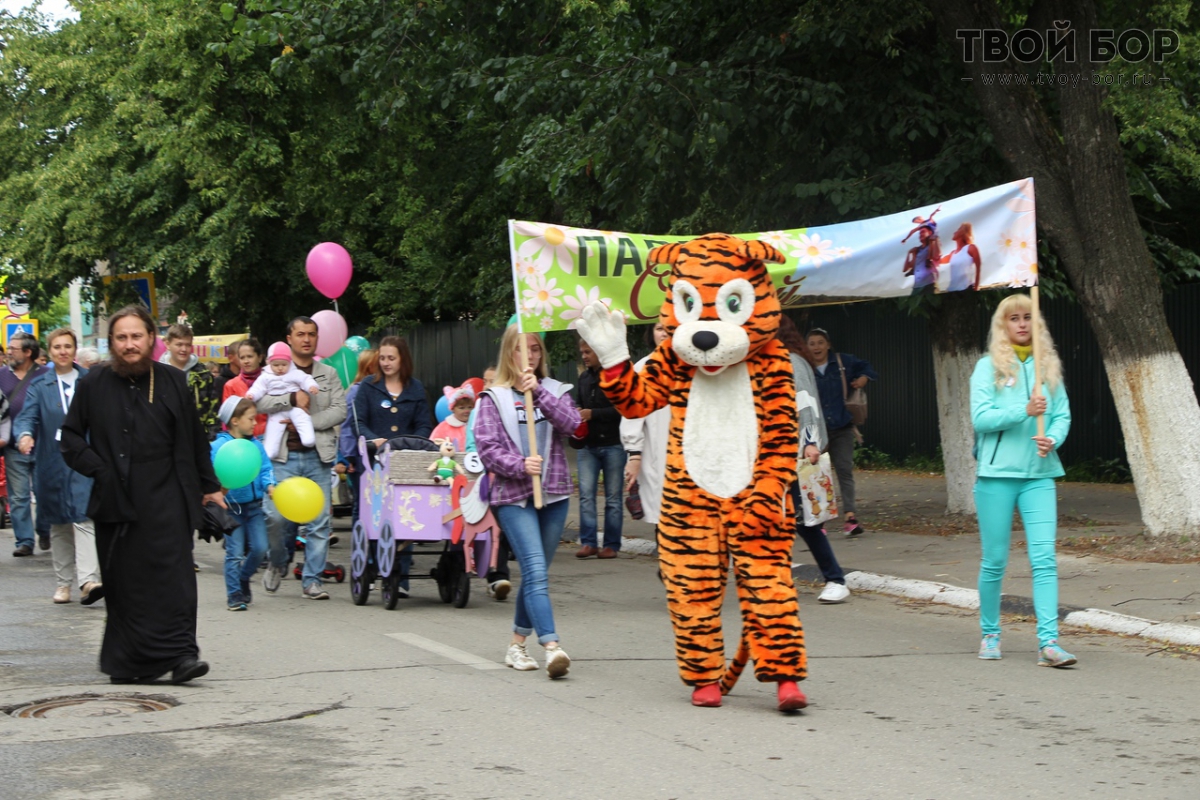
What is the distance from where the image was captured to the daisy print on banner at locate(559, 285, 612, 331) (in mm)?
7500

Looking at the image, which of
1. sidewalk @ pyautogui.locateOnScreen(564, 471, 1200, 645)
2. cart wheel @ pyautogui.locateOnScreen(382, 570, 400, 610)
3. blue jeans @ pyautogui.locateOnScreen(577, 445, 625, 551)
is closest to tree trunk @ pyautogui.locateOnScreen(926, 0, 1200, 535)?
sidewalk @ pyautogui.locateOnScreen(564, 471, 1200, 645)

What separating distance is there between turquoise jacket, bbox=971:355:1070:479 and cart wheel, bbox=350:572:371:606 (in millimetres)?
4481

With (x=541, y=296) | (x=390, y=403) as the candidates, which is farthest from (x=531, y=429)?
(x=390, y=403)

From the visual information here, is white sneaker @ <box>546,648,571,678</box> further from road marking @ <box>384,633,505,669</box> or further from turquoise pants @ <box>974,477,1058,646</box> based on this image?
turquoise pants @ <box>974,477,1058,646</box>

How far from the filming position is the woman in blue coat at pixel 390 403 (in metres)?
10.5

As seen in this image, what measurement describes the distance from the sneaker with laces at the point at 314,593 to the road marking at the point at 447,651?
6.37 ft

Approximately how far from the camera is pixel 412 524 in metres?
9.66

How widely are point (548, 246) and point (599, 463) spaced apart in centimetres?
568

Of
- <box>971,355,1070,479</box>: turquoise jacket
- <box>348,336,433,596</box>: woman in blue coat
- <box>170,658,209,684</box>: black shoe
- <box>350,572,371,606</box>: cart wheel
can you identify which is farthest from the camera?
<box>348,336,433,596</box>: woman in blue coat

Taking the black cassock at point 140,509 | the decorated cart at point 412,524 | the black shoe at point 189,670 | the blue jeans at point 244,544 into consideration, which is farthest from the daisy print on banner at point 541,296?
the blue jeans at point 244,544

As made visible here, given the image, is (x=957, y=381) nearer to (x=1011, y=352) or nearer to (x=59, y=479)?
(x=1011, y=352)

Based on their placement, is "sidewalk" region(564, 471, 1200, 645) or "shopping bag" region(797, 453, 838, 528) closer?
"sidewalk" region(564, 471, 1200, 645)

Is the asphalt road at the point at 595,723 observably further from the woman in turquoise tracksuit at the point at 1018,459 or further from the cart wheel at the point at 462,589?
the cart wheel at the point at 462,589

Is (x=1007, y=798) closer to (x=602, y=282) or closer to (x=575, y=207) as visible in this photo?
(x=602, y=282)
